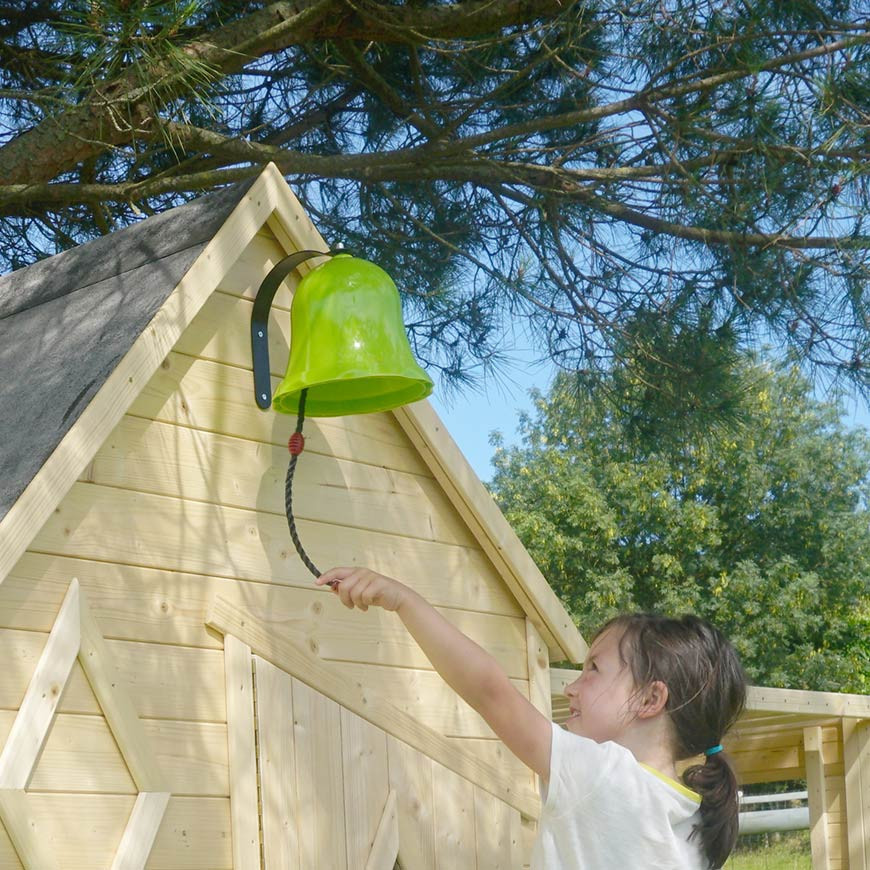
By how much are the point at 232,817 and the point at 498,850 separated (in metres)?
0.97

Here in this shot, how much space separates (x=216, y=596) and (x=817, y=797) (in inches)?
189

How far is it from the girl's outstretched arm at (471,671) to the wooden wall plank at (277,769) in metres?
0.70

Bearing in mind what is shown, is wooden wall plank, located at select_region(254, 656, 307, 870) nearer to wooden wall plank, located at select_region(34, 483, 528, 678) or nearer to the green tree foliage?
wooden wall plank, located at select_region(34, 483, 528, 678)

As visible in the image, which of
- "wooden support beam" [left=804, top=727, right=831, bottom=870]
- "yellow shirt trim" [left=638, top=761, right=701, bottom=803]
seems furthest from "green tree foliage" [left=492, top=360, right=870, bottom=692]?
"yellow shirt trim" [left=638, top=761, right=701, bottom=803]

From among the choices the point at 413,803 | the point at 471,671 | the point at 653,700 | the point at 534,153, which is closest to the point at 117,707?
the point at 471,671

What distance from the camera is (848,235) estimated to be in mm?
5910

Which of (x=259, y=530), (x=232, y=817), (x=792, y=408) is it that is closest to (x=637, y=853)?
(x=232, y=817)

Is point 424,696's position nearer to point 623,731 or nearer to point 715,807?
point 623,731

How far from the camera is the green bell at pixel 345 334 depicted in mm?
2873

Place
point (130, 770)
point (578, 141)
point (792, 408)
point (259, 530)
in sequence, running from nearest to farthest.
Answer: point (130, 770) → point (259, 530) → point (578, 141) → point (792, 408)

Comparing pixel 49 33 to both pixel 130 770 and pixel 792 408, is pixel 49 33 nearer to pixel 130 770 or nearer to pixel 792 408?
pixel 130 770

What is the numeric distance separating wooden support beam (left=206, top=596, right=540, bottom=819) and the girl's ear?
0.94m

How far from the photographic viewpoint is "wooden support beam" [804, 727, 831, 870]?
263 inches

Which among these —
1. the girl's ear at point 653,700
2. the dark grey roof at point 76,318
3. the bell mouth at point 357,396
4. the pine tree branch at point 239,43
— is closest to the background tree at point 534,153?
the pine tree branch at point 239,43
